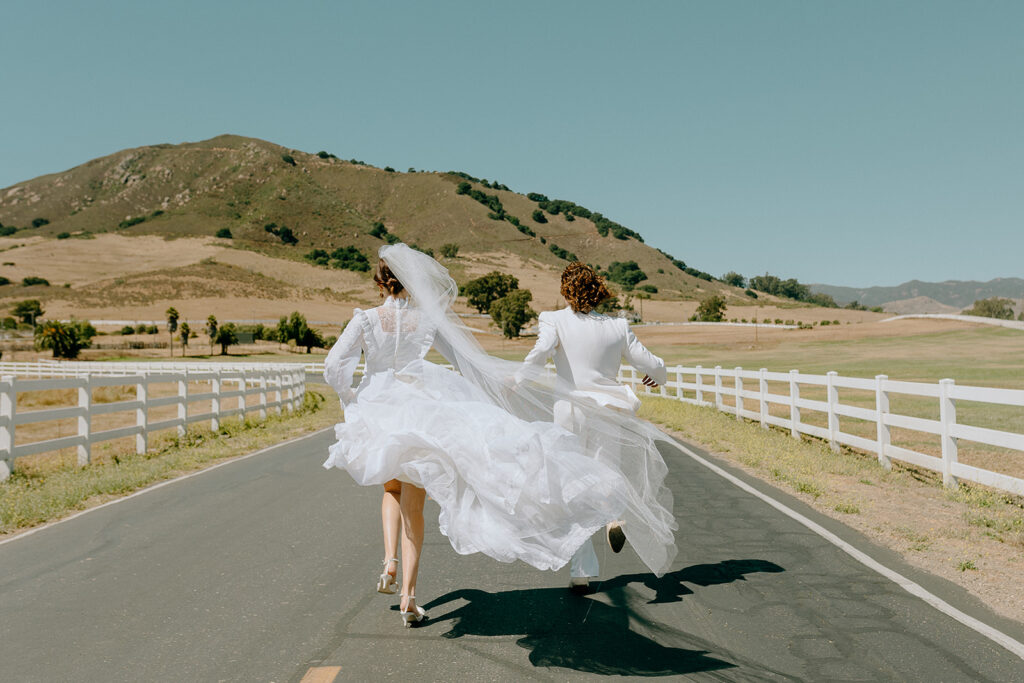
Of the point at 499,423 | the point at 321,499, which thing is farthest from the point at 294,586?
the point at 321,499

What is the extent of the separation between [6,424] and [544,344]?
8.97 meters

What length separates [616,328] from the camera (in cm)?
566

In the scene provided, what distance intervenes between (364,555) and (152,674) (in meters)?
2.74

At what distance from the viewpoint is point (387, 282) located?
5.57 meters

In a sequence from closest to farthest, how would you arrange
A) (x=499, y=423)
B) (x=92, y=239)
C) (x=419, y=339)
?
1. (x=499, y=423)
2. (x=419, y=339)
3. (x=92, y=239)

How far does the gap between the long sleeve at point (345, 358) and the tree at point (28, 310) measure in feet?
421

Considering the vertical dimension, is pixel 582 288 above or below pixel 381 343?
above

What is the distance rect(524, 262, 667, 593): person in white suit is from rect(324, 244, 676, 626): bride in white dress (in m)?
0.11

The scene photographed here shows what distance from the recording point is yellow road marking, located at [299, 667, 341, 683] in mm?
4125

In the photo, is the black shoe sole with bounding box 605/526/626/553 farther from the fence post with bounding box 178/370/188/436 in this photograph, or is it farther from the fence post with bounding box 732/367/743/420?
the fence post with bounding box 732/367/743/420

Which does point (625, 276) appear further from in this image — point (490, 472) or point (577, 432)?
point (490, 472)

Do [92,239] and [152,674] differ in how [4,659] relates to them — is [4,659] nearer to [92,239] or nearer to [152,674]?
[152,674]

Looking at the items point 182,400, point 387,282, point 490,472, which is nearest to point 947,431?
point 490,472

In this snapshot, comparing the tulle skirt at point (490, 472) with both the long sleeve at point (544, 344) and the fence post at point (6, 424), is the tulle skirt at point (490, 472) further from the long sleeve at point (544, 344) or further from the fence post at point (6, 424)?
the fence post at point (6, 424)
